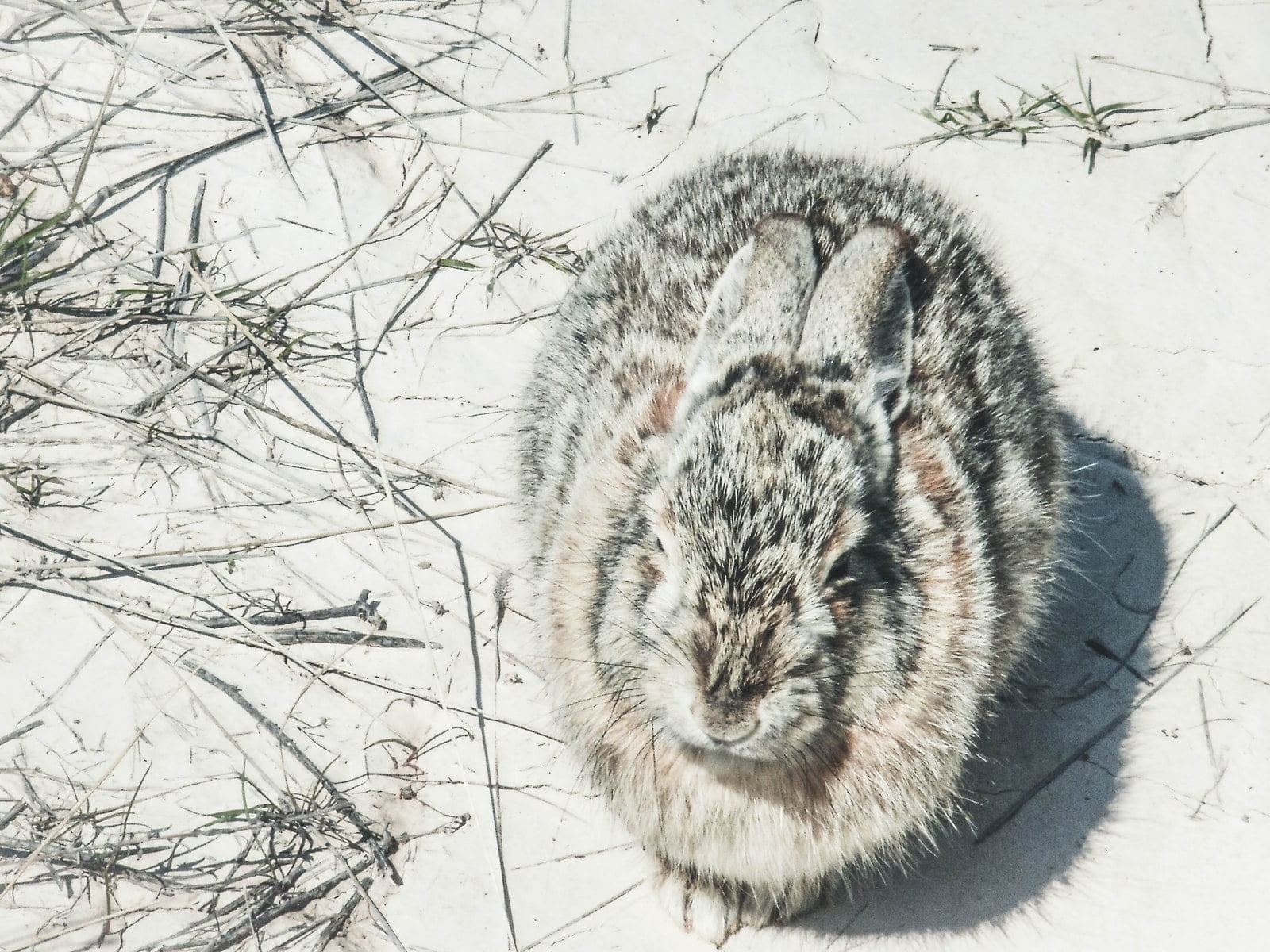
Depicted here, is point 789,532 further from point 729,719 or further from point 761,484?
point 729,719

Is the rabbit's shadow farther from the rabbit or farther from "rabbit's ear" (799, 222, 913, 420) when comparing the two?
"rabbit's ear" (799, 222, 913, 420)

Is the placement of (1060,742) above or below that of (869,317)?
below

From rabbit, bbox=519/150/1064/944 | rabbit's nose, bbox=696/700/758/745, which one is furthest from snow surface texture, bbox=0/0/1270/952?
rabbit's nose, bbox=696/700/758/745

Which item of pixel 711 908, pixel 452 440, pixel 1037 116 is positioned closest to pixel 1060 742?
pixel 711 908

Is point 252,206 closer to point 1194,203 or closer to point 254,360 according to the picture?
point 254,360

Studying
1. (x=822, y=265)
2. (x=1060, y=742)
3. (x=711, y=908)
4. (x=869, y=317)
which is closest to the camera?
(x=869, y=317)

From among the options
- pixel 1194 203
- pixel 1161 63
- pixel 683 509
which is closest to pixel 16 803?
pixel 683 509
